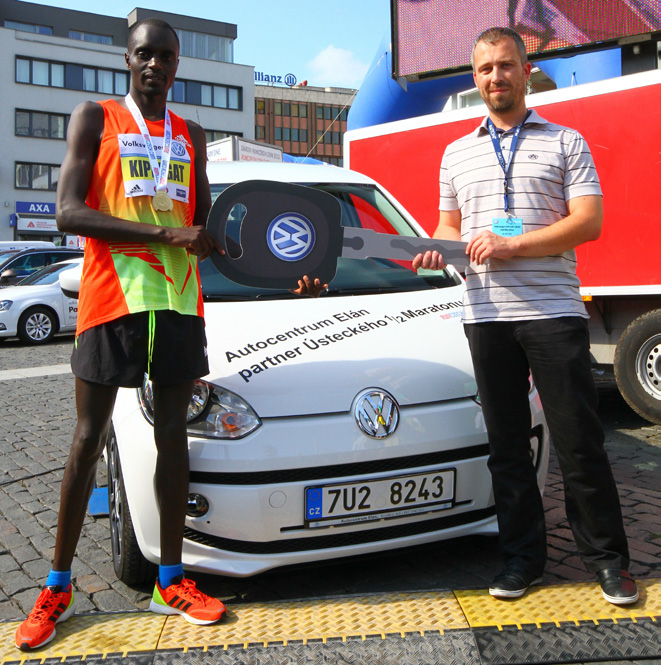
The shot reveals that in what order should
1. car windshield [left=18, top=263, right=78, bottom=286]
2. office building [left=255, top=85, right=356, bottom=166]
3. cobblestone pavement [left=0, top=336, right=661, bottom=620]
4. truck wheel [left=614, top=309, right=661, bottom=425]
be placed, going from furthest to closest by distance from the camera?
office building [left=255, top=85, right=356, bottom=166], car windshield [left=18, top=263, right=78, bottom=286], truck wheel [left=614, top=309, right=661, bottom=425], cobblestone pavement [left=0, top=336, right=661, bottom=620]

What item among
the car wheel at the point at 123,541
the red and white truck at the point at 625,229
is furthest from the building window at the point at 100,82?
the car wheel at the point at 123,541

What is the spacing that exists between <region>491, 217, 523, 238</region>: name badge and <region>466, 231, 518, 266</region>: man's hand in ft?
0.12

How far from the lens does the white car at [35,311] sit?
12047mm

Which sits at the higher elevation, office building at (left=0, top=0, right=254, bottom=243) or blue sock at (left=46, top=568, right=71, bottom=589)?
office building at (left=0, top=0, right=254, bottom=243)

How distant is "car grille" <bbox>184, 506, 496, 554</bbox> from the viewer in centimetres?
249

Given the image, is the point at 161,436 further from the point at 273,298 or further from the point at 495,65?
the point at 495,65

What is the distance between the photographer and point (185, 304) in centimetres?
241

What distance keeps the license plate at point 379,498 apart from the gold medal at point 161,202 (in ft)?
3.34

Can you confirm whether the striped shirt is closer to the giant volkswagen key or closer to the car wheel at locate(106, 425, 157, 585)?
the giant volkswagen key

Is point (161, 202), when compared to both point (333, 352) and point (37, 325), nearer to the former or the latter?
point (333, 352)

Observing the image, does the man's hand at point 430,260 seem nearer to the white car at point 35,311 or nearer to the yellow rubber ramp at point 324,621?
the yellow rubber ramp at point 324,621

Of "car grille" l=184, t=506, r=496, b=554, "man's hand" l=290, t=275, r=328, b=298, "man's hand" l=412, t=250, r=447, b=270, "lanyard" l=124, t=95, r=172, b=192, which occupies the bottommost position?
"car grille" l=184, t=506, r=496, b=554

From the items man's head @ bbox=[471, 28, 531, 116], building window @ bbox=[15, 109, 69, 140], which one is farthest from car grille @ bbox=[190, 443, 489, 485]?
building window @ bbox=[15, 109, 69, 140]

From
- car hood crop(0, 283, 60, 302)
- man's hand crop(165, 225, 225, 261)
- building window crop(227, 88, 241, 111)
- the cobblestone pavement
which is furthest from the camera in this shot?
building window crop(227, 88, 241, 111)
